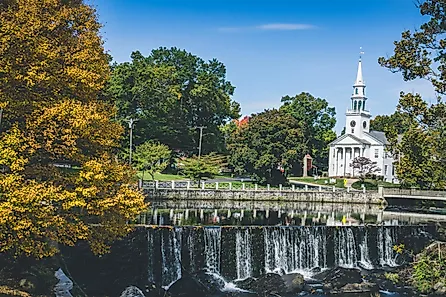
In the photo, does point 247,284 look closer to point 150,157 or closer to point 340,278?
point 340,278

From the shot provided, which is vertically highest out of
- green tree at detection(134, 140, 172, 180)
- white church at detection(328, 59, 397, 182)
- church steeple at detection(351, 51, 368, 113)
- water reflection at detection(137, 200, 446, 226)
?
church steeple at detection(351, 51, 368, 113)

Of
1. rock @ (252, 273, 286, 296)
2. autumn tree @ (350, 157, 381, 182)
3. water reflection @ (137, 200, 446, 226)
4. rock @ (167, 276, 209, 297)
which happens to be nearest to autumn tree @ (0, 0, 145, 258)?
rock @ (167, 276, 209, 297)

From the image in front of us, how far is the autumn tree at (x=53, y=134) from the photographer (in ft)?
51.8

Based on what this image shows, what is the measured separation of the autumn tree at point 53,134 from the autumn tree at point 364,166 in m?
55.9

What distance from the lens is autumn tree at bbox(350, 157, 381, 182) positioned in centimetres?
7075

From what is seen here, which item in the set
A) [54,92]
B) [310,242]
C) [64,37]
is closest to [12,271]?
[54,92]

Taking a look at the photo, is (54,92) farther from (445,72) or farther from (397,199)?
(397,199)

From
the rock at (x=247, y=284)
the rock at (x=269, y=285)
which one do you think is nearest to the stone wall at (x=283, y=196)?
the rock at (x=247, y=284)

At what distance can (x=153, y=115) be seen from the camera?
59688 mm

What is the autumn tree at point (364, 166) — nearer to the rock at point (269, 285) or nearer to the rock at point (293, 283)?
the rock at point (293, 283)

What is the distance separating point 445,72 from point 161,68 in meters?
45.5

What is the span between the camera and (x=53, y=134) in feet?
54.6

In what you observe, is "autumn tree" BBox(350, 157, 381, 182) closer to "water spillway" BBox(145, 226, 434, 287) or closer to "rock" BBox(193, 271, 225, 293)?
"water spillway" BBox(145, 226, 434, 287)

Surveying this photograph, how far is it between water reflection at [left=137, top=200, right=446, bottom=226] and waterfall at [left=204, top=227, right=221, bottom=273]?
21.9ft
